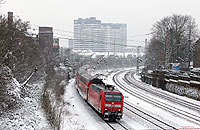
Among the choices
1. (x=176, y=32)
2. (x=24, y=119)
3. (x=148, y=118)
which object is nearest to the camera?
(x=24, y=119)

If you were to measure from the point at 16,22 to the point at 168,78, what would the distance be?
28730 mm

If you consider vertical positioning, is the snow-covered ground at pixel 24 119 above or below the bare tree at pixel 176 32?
below

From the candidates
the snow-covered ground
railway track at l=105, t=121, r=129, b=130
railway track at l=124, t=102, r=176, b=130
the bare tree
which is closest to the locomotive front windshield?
railway track at l=105, t=121, r=129, b=130

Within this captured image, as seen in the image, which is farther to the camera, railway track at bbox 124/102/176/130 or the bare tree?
the bare tree

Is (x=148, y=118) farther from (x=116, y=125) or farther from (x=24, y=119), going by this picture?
(x=24, y=119)

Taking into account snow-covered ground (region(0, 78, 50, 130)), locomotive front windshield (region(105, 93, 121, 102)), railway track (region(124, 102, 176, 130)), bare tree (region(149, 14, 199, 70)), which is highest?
bare tree (region(149, 14, 199, 70))

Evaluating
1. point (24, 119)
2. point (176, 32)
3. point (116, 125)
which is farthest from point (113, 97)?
point (176, 32)

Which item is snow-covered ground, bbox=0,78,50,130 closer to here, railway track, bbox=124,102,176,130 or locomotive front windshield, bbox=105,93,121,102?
locomotive front windshield, bbox=105,93,121,102

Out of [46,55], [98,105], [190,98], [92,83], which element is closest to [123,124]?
[98,105]

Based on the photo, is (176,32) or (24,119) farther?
(176,32)

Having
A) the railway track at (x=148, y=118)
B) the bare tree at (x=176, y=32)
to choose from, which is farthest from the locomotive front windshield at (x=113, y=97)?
the bare tree at (x=176, y=32)

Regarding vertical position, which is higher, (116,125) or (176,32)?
(176,32)

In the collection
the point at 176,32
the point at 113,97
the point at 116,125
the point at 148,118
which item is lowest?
the point at 148,118

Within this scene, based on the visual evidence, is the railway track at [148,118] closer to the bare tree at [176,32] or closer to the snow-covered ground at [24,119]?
the snow-covered ground at [24,119]
